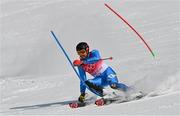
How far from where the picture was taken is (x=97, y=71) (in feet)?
34.6

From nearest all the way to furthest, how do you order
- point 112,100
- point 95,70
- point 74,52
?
point 112,100
point 95,70
point 74,52

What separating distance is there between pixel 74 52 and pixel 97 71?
7.93 m

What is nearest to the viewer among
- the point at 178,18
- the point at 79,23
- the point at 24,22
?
the point at 178,18

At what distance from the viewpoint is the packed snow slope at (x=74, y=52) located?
10.5m

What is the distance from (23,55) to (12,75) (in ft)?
7.94

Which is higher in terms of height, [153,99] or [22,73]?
[22,73]

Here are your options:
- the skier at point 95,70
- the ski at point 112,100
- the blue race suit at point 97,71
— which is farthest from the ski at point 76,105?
the ski at point 112,100

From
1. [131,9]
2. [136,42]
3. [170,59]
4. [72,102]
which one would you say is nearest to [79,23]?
[131,9]

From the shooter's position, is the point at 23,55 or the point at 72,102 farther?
the point at 23,55

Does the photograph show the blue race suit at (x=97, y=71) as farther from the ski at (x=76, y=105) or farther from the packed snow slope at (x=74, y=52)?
the packed snow slope at (x=74, y=52)

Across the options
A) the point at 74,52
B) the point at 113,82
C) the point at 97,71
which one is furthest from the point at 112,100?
the point at 74,52

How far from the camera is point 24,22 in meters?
24.2

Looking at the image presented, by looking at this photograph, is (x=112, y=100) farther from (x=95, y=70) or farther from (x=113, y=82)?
(x=95, y=70)

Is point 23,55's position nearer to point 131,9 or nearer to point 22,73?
point 22,73
